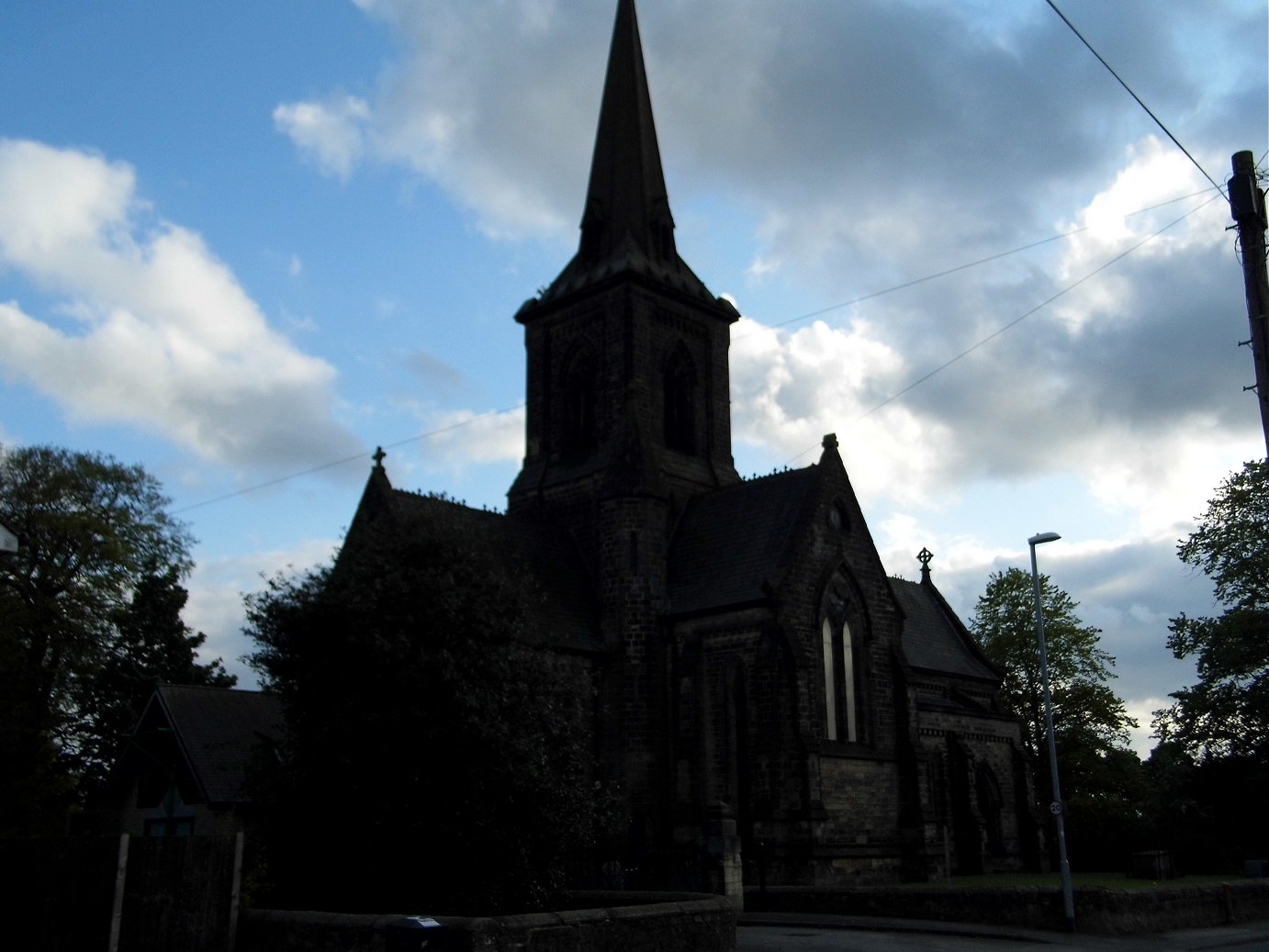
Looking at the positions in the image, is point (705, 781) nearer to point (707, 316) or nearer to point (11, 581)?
point (707, 316)

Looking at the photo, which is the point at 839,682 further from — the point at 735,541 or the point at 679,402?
the point at 679,402

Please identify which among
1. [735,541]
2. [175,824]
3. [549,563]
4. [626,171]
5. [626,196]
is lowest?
[175,824]

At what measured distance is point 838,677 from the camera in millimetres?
35188

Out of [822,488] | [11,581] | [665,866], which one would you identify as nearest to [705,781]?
[665,866]

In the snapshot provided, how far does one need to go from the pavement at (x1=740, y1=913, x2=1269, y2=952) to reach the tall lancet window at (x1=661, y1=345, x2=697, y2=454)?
744 inches

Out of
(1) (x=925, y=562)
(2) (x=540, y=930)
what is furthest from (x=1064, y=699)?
(2) (x=540, y=930)

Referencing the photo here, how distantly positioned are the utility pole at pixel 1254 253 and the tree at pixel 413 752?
12436 mm

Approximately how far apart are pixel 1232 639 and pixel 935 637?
11940 mm

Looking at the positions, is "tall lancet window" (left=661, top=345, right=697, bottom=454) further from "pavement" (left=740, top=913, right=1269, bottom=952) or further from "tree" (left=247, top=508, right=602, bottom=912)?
"tree" (left=247, top=508, right=602, bottom=912)

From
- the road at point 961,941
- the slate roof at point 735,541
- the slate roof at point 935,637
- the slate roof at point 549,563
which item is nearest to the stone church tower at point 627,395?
the slate roof at point 549,563

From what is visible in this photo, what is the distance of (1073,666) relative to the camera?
2255 inches

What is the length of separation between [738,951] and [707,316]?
1079 inches

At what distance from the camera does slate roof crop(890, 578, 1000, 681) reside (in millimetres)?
45750

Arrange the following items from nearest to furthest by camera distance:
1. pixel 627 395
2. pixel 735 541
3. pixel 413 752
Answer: pixel 413 752, pixel 735 541, pixel 627 395
